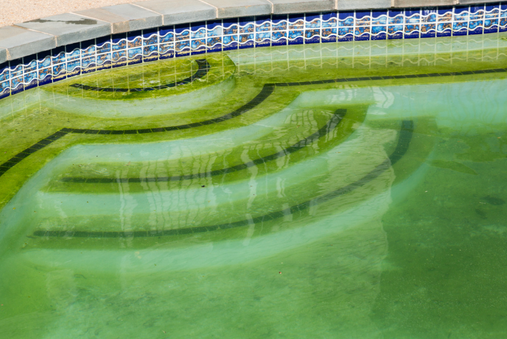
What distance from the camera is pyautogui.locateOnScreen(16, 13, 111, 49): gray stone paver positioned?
6039 millimetres

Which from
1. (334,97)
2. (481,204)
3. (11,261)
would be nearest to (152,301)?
(11,261)

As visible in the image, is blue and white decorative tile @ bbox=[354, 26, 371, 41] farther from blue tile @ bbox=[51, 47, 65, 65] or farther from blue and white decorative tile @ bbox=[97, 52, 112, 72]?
blue tile @ bbox=[51, 47, 65, 65]

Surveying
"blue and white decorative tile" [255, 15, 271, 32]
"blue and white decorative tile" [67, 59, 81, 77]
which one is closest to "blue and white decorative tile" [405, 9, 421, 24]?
"blue and white decorative tile" [255, 15, 271, 32]

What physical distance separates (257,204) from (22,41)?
10.2 feet

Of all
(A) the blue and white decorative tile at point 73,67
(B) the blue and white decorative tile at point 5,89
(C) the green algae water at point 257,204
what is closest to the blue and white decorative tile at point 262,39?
(C) the green algae water at point 257,204

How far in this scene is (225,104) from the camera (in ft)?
19.1

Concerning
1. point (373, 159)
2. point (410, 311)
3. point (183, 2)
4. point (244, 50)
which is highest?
point (183, 2)

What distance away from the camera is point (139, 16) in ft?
21.4

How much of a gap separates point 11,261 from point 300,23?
Answer: 4.80 m

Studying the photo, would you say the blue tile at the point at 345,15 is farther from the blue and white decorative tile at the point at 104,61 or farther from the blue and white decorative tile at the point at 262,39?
the blue and white decorative tile at the point at 104,61

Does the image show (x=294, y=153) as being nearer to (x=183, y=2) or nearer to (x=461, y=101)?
(x=461, y=101)

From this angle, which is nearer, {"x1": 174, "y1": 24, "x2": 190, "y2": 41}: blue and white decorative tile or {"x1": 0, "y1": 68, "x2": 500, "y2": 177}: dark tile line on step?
{"x1": 0, "y1": 68, "x2": 500, "y2": 177}: dark tile line on step

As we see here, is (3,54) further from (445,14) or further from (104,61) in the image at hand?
(445,14)

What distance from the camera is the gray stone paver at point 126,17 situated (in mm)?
6395
